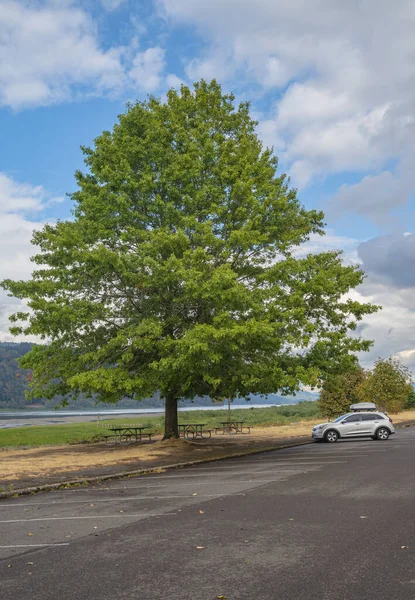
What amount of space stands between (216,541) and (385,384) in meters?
47.0

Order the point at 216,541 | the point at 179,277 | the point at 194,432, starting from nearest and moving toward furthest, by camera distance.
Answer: the point at 216,541 < the point at 179,277 < the point at 194,432

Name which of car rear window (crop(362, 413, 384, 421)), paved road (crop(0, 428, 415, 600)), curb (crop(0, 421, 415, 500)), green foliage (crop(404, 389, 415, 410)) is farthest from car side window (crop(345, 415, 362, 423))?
green foliage (crop(404, 389, 415, 410))

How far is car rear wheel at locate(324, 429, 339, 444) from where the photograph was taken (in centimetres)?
3080

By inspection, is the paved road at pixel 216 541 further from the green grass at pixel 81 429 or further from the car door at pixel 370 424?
the green grass at pixel 81 429

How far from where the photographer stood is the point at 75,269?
23000 millimetres

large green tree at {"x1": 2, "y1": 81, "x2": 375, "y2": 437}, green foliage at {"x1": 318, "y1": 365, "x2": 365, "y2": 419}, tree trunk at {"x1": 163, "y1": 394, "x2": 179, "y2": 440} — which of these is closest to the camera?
large green tree at {"x1": 2, "y1": 81, "x2": 375, "y2": 437}

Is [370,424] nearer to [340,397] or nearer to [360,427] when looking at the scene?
[360,427]

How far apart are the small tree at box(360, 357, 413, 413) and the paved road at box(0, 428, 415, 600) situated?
126 feet

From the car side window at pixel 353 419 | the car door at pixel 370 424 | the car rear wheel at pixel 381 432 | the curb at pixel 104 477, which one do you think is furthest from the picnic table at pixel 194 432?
the car rear wheel at pixel 381 432

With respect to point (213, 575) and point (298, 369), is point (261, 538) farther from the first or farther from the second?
point (298, 369)

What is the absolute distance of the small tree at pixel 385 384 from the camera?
5153 cm

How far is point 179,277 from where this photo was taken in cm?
2042

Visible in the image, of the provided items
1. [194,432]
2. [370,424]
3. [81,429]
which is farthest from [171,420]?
[81,429]

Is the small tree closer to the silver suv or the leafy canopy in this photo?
the leafy canopy
